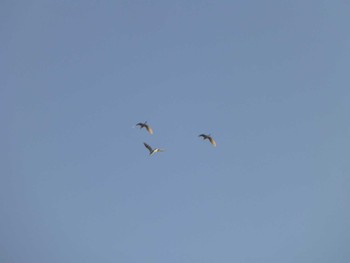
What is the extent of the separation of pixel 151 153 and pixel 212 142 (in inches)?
387

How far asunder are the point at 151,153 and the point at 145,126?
392 centimetres

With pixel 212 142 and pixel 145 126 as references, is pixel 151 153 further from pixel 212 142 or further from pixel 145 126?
pixel 212 142

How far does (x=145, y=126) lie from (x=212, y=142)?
34.1 feet

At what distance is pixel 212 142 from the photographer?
214ft

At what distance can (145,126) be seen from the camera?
2430 inches

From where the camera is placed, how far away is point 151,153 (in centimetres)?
6072

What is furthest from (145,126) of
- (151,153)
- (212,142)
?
(212,142)

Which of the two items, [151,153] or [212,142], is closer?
[151,153]
